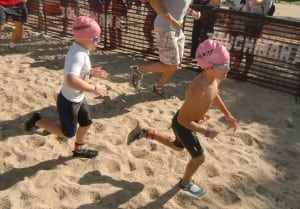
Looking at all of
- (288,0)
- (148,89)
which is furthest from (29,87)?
(288,0)

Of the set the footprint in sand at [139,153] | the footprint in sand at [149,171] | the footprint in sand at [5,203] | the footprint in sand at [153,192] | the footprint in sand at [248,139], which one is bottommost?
the footprint in sand at [5,203]

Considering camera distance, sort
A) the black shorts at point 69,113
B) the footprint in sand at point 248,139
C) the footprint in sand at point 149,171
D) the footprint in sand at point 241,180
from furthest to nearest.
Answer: the footprint in sand at point 248,139, the footprint in sand at point 149,171, the footprint in sand at point 241,180, the black shorts at point 69,113

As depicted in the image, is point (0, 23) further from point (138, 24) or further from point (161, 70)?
point (161, 70)

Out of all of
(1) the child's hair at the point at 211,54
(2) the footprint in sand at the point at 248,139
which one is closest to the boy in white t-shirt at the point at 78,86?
(1) the child's hair at the point at 211,54

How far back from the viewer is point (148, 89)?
654 cm

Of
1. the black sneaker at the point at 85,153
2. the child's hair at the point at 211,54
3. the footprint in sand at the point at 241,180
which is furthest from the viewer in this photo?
the black sneaker at the point at 85,153

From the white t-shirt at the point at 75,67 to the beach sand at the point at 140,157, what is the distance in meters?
0.82

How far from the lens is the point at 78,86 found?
143 inches

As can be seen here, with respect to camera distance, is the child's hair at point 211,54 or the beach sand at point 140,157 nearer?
the child's hair at point 211,54

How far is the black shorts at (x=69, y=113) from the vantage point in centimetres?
401

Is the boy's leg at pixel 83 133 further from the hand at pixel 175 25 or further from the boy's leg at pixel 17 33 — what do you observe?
the boy's leg at pixel 17 33

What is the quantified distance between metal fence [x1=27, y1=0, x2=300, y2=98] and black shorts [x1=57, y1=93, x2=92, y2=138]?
147 inches

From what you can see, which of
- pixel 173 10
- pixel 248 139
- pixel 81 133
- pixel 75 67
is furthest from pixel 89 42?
pixel 248 139

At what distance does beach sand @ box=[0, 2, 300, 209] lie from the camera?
3844 mm
